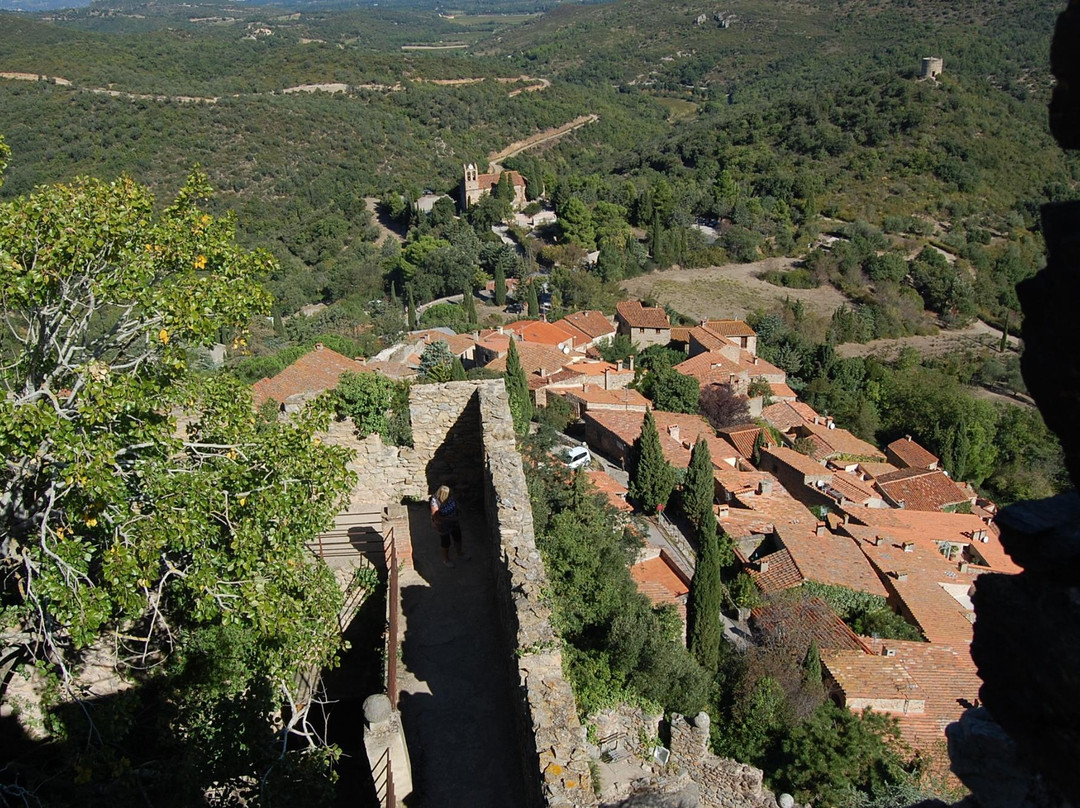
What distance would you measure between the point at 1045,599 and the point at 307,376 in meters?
22.1

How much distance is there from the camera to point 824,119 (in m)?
74.0

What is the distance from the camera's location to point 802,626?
57.9 feet

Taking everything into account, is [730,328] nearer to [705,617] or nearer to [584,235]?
[584,235]

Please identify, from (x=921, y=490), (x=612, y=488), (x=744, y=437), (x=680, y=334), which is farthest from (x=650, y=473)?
(x=680, y=334)

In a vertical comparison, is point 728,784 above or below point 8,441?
below

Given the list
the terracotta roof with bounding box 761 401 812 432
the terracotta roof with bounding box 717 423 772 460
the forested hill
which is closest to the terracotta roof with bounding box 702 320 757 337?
the terracotta roof with bounding box 761 401 812 432

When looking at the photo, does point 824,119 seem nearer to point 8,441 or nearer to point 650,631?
point 650,631

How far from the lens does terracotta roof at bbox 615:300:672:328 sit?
4141cm

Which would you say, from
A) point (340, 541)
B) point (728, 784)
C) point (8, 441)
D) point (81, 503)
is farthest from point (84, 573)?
point (728, 784)

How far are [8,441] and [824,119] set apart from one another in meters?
78.6

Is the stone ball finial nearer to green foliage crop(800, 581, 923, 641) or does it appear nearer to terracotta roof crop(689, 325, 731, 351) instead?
green foliage crop(800, 581, 923, 641)

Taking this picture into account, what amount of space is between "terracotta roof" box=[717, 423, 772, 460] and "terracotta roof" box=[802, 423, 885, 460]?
81.1 inches

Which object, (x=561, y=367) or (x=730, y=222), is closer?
(x=561, y=367)

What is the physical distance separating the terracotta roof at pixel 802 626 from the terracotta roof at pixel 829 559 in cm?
135
